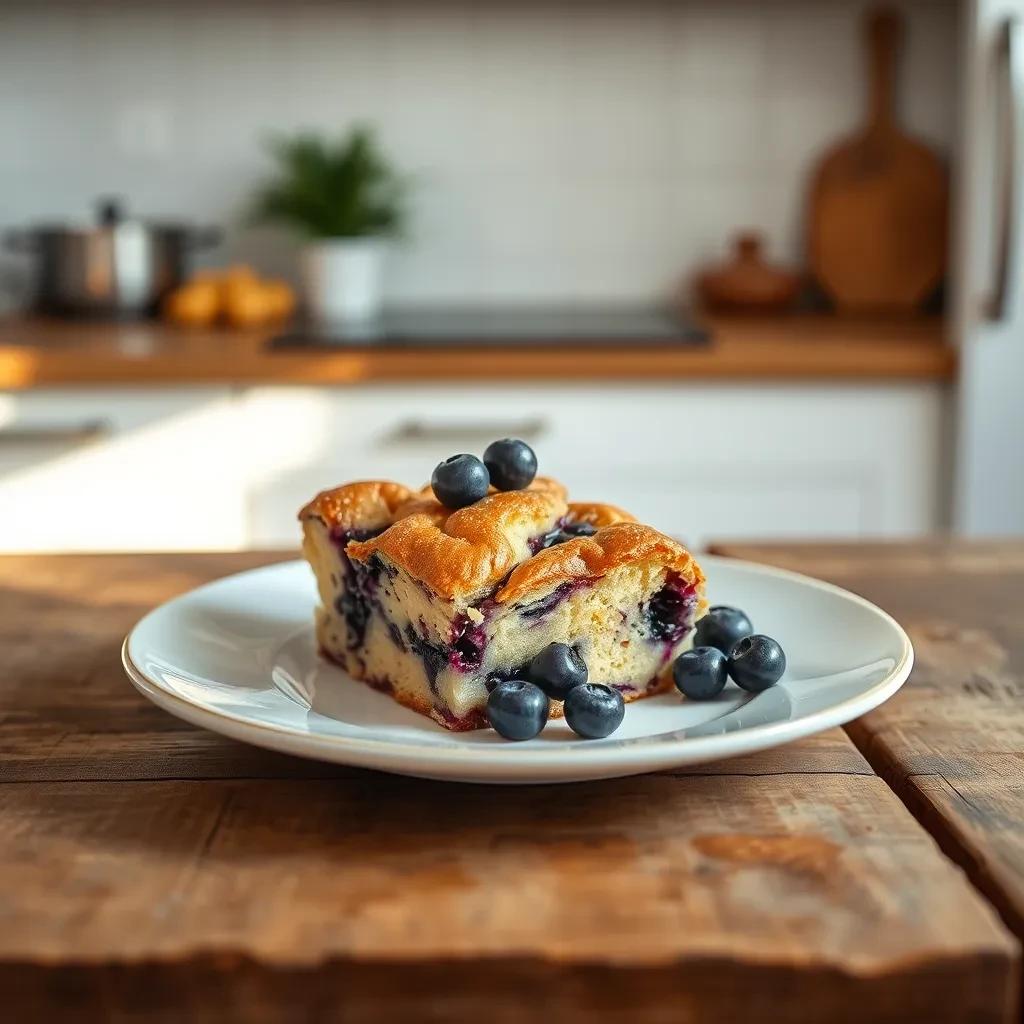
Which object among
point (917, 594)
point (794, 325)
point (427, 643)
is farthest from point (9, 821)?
point (794, 325)

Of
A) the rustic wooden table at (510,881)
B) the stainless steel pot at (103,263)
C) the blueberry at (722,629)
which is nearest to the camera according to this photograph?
the rustic wooden table at (510,881)

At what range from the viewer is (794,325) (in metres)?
2.56

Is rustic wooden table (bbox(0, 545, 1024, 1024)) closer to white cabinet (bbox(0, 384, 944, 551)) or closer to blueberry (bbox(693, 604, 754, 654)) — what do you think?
blueberry (bbox(693, 604, 754, 654))

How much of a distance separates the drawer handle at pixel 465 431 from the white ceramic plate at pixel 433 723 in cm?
106

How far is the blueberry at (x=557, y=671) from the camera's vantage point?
2.69 feet

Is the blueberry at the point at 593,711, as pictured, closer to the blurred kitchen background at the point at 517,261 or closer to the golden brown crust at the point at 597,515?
the golden brown crust at the point at 597,515

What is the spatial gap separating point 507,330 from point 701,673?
5.24 ft

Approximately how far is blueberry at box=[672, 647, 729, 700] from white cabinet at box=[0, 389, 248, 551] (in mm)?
1450

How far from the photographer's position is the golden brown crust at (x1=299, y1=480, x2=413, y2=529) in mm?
983

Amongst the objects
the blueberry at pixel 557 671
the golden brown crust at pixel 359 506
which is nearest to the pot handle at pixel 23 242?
the golden brown crust at pixel 359 506

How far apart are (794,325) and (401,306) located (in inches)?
32.5

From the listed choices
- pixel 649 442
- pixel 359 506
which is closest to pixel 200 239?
pixel 649 442

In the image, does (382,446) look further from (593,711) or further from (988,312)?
(593,711)

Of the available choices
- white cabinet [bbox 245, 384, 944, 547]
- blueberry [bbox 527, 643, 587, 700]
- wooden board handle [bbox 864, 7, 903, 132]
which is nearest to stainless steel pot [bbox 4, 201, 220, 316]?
white cabinet [bbox 245, 384, 944, 547]
